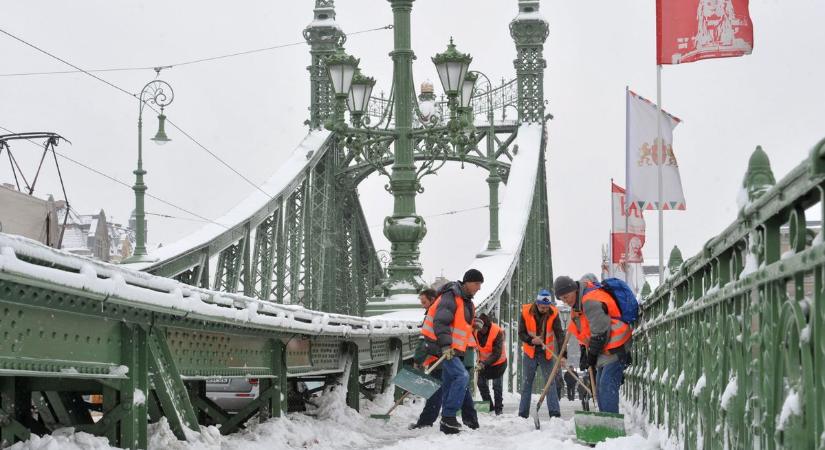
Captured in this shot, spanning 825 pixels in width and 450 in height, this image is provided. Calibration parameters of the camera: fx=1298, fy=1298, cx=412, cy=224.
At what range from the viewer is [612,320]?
36.8 ft

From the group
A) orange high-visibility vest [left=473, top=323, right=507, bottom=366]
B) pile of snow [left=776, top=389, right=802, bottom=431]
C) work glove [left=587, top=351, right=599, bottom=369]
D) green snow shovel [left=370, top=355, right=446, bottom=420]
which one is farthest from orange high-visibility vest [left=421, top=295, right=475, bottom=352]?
pile of snow [left=776, top=389, right=802, bottom=431]

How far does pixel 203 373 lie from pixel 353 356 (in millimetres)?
5170

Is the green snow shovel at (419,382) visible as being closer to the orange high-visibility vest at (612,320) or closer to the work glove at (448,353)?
the work glove at (448,353)

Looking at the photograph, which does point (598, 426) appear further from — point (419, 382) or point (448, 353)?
point (419, 382)

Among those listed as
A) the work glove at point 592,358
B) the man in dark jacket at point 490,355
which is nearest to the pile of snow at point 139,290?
the work glove at point 592,358

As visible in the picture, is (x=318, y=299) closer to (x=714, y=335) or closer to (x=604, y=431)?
(x=604, y=431)

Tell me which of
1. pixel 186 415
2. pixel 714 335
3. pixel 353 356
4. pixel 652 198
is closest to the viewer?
pixel 714 335

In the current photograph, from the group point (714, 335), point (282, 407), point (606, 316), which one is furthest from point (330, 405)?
point (714, 335)

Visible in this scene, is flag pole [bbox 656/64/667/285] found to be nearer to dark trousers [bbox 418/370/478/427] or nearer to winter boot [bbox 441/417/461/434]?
dark trousers [bbox 418/370/478/427]

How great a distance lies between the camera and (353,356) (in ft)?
44.0

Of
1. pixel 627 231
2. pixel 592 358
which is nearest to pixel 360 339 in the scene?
pixel 592 358

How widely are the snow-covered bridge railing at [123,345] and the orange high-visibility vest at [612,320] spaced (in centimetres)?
230

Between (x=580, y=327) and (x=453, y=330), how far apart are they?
1.57 metres

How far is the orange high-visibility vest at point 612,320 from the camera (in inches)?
426
